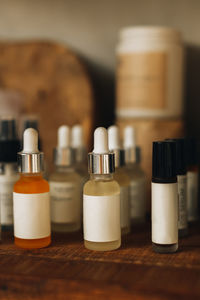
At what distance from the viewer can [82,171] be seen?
63 centimetres

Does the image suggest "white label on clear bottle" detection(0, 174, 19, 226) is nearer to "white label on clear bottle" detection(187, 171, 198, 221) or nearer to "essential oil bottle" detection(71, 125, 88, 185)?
"essential oil bottle" detection(71, 125, 88, 185)

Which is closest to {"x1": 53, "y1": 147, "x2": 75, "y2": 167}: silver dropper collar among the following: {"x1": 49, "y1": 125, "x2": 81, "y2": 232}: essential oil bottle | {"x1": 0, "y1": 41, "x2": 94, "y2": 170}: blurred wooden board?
{"x1": 49, "y1": 125, "x2": 81, "y2": 232}: essential oil bottle

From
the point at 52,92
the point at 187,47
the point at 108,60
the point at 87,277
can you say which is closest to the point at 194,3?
the point at 187,47

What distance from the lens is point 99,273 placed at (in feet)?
1.39

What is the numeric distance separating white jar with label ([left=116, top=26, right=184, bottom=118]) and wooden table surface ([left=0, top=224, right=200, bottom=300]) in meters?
0.26

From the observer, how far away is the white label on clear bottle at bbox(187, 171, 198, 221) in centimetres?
61

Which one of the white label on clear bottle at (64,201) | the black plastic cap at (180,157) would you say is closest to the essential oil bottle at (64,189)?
the white label on clear bottle at (64,201)

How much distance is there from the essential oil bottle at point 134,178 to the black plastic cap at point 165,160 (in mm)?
139

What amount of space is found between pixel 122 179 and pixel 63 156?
77 millimetres

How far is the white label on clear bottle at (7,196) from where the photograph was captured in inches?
22.3

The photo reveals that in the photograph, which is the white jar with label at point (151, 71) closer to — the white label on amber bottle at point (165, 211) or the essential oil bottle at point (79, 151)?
the essential oil bottle at point (79, 151)

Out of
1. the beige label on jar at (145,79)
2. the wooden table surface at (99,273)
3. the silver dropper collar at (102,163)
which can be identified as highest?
the beige label on jar at (145,79)

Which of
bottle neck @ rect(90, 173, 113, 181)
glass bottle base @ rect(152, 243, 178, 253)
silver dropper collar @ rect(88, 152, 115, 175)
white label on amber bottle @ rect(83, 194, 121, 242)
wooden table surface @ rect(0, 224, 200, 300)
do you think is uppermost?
silver dropper collar @ rect(88, 152, 115, 175)

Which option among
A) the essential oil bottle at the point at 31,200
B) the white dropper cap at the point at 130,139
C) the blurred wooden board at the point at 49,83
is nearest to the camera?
the essential oil bottle at the point at 31,200
